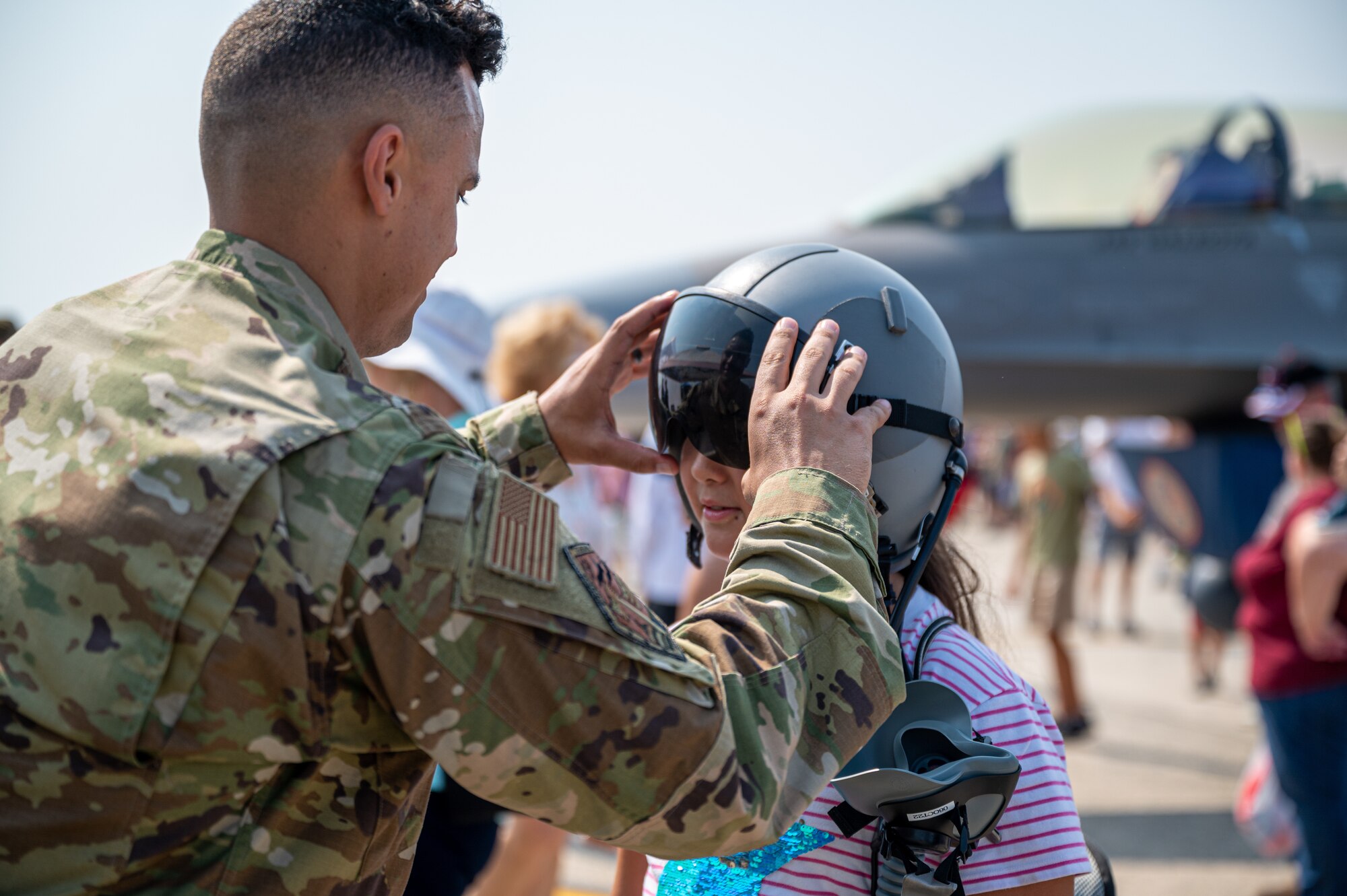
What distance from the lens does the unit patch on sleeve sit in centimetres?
116

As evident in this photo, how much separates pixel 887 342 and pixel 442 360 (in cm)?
214

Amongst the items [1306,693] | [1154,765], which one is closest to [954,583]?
[1306,693]

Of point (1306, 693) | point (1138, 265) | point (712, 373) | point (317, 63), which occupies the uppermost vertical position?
point (317, 63)

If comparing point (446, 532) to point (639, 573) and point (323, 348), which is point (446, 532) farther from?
point (639, 573)

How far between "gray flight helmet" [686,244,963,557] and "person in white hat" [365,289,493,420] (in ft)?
6.05

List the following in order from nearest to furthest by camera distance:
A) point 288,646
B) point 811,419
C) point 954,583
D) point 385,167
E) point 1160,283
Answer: point 288,646, point 385,167, point 811,419, point 954,583, point 1160,283

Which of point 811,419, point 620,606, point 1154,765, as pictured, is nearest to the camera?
point 620,606

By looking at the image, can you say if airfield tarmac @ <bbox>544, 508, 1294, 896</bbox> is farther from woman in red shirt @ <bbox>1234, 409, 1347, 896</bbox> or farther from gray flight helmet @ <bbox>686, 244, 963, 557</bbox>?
woman in red shirt @ <bbox>1234, 409, 1347, 896</bbox>

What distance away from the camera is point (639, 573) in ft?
15.8

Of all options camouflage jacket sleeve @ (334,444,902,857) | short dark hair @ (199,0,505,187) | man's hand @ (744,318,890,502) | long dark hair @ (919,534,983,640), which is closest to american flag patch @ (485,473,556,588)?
camouflage jacket sleeve @ (334,444,902,857)

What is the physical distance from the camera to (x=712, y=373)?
5.57 ft

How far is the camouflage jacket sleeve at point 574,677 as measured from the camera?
1.08m

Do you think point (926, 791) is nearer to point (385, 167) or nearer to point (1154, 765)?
point (385, 167)

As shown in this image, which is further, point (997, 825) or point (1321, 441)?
point (1321, 441)
